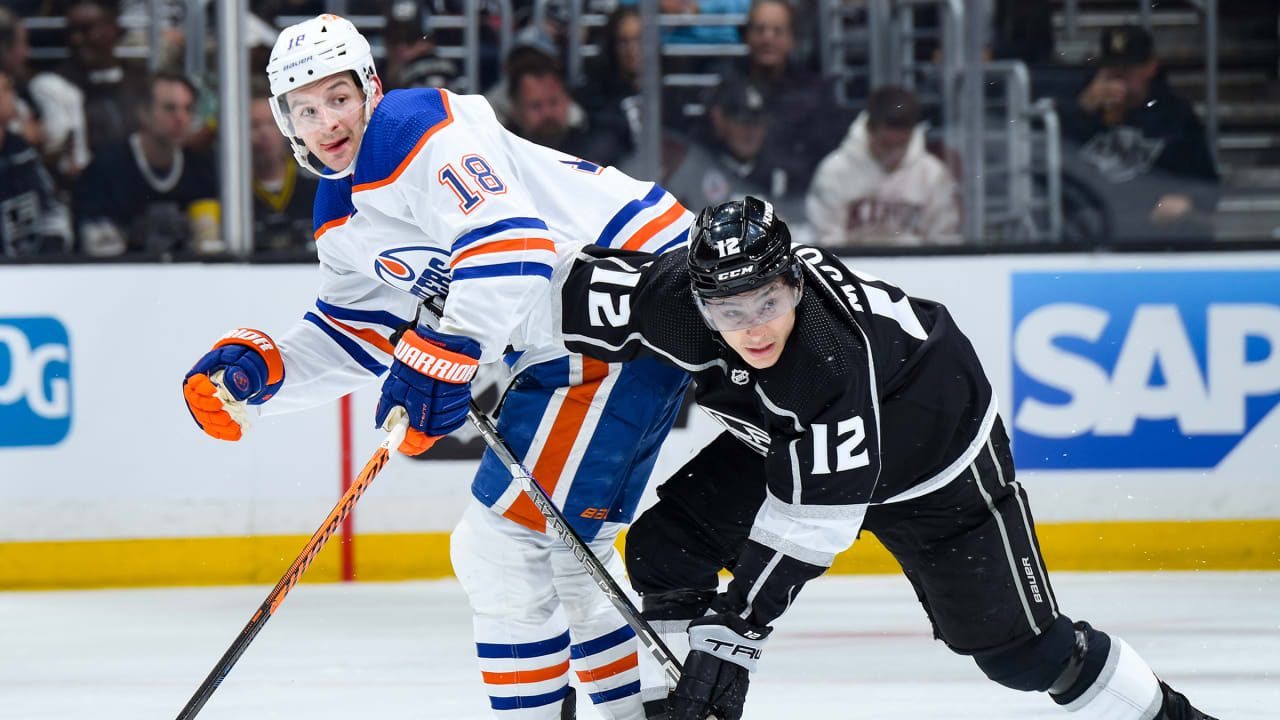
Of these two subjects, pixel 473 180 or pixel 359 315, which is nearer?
pixel 473 180

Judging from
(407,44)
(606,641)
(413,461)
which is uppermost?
(407,44)

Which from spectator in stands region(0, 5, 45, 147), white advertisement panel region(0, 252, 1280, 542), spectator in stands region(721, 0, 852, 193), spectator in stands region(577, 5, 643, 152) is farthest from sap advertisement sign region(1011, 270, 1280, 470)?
spectator in stands region(0, 5, 45, 147)

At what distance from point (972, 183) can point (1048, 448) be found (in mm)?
845

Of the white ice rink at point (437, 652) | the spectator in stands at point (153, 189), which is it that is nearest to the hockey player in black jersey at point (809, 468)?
the white ice rink at point (437, 652)

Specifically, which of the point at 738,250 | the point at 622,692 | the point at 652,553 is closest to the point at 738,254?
the point at 738,250

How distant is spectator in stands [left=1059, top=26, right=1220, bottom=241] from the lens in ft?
15.0

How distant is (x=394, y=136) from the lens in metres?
2.29

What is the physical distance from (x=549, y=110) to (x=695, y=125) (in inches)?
17.8

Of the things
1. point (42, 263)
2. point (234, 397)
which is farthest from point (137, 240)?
point (234, 397)

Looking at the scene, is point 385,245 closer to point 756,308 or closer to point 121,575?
point 756,308

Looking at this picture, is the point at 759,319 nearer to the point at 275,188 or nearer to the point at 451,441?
the point at 451,441

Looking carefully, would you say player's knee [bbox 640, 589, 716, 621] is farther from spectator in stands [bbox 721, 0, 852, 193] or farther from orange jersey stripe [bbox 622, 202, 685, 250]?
spectator in stands [bbox 721, 0, 852, 193]

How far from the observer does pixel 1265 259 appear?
176 inches

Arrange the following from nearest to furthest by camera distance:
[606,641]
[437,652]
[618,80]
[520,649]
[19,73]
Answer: [520,649]
[606,641]
[437,652]
[19,73]
[618,80]
